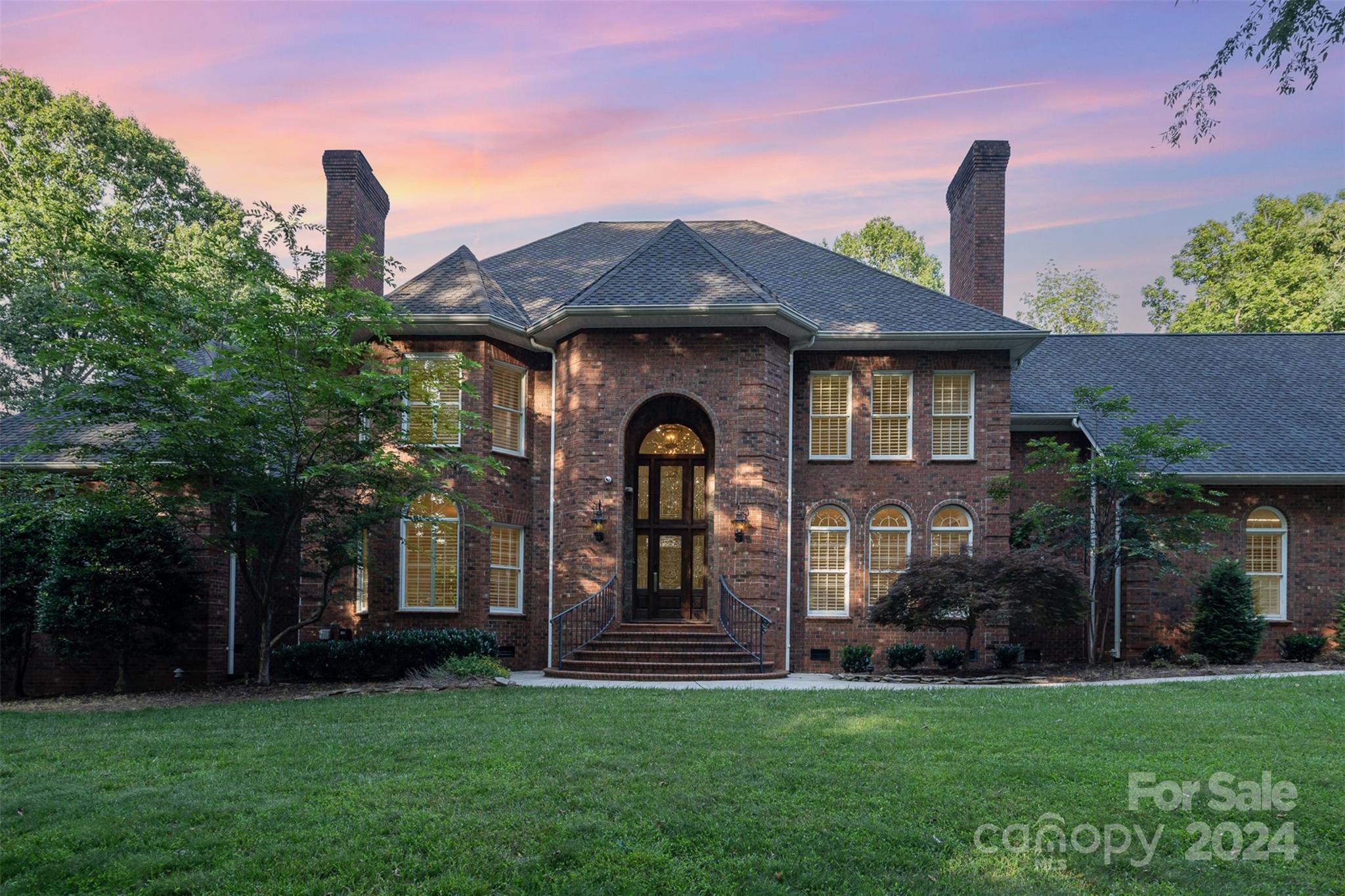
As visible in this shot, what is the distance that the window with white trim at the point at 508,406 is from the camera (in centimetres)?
1578

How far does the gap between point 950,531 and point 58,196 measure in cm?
2082

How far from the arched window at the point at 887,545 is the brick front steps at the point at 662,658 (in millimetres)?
2859

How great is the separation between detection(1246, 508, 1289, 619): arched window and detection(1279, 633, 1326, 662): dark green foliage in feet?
2.34

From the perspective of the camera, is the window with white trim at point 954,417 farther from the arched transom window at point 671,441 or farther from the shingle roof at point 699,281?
the arched transom window at point 671,441

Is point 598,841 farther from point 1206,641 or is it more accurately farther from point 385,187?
point 385,187

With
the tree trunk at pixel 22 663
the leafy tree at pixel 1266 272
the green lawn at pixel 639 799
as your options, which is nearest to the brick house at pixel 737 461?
the tree trunk at pixel 22 663

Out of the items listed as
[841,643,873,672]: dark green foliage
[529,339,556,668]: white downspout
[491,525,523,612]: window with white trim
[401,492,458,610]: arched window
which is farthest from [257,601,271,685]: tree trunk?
[841,643,873,672]: dark green foliage

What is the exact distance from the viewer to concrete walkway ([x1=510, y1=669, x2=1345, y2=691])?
12.1 metres

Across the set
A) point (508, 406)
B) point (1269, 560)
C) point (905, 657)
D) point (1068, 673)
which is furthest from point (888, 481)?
point (1269, 560)

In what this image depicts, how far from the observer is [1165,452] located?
14570 mm

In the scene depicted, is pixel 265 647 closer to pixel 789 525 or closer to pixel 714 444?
pixel 714 444

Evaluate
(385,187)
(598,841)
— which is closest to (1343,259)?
(385,187)

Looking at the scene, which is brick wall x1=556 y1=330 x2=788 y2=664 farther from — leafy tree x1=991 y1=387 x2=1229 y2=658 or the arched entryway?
leafy tree x1=991 y1=387 x2=1229 y2=658

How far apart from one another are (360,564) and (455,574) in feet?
7.78
